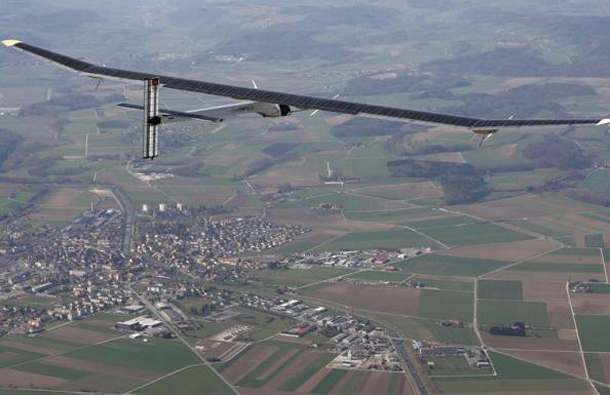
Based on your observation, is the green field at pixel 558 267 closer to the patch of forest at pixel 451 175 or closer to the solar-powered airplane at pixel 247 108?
the patch of forest at pixel 451 175

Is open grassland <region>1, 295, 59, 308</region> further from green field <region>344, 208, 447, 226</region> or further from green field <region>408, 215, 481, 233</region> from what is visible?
green field <region>408, 215, 481, 233</region>

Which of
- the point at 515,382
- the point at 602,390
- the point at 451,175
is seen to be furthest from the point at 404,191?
the point at 602,390

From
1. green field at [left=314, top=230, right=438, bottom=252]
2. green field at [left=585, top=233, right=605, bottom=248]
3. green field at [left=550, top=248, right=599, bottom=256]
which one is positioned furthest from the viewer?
green field at [left=314, top=230, right=438, bottom=252]

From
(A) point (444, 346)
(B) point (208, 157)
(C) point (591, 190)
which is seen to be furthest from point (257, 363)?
(B) point (208, 157)

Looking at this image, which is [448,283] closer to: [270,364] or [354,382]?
[270,364]

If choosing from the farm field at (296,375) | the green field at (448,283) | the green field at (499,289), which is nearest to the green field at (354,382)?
the farm field at (296,375)

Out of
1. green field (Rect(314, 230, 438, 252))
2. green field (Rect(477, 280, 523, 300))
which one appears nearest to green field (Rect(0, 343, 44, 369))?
green field (Rect(314, 230, 438, 252))
